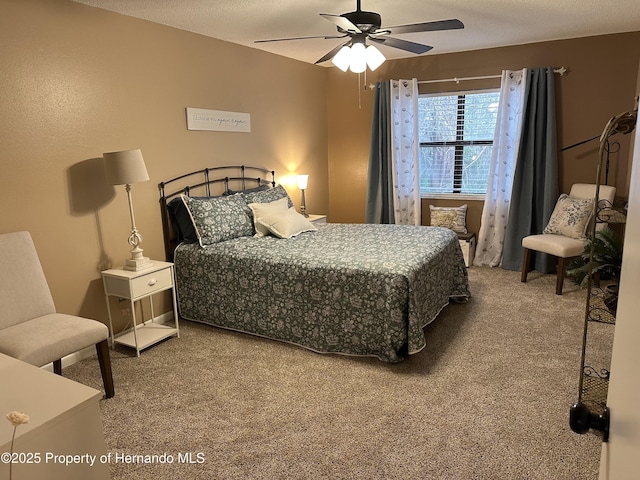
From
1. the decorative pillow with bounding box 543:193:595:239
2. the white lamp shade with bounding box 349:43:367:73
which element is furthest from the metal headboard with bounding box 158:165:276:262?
the decorative pillow with bounding box 543:193:595:239

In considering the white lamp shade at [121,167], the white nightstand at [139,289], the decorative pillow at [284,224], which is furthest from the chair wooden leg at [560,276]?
the white lamp shade at [121,167]

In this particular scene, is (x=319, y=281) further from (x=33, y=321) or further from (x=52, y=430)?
(x=52, y=430)

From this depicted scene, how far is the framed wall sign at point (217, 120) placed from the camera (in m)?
3.99

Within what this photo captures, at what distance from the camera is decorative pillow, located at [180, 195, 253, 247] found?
3.74 meters

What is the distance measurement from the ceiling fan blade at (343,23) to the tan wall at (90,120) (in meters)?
1.65

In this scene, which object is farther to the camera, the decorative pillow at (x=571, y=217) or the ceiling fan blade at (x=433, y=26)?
the decorative pillow at (x=571, y=217)

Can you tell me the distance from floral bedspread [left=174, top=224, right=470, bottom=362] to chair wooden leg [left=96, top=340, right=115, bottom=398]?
108cm

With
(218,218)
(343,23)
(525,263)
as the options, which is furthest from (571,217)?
(218,218)

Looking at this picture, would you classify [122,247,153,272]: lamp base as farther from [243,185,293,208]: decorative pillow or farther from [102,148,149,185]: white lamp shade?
[243,185,293,208]: decorative pillow

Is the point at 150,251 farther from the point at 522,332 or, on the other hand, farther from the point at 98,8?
the point at 522,332

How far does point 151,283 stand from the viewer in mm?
3264

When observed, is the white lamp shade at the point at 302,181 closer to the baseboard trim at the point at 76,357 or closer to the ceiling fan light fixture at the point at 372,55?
the ceiling fan light fixture at the point at 372,55

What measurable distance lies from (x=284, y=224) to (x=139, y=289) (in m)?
1.36

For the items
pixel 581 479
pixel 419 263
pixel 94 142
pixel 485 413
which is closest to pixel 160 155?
pixel 94 142
